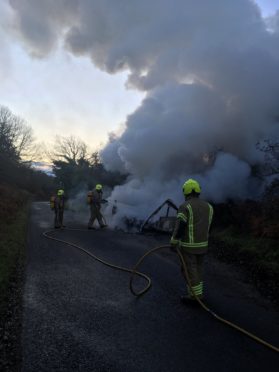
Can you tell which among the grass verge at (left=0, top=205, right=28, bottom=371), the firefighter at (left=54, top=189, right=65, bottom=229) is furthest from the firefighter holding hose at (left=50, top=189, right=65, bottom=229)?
the grass verge at (left=0, top=205, right=28, bottom=371)

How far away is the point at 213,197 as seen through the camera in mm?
12578

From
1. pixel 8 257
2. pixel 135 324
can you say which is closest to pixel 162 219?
pixel 8 257

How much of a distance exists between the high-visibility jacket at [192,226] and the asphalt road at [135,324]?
90 centimetres

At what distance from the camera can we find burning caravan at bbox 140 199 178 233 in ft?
40.6

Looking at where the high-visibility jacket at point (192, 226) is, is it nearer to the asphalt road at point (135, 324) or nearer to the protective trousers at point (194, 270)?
the protective trousers at point (194, 270)

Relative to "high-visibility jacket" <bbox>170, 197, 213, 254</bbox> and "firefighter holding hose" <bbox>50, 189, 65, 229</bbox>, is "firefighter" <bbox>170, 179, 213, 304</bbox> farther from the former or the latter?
"firefighter holding hose" <bbox>50, 189, 65, 229</bbox>

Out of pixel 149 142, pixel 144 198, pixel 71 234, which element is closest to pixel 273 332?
pixel 71 234

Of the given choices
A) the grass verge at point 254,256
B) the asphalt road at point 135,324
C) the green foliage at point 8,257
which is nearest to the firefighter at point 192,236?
the asphalt road at point 135,324

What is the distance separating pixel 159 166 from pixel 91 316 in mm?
11492

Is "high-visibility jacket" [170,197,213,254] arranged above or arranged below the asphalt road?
above

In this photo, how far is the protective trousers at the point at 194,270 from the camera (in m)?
5.27

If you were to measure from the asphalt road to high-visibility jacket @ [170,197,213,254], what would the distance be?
2.95 feet

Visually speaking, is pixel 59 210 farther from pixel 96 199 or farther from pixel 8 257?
pixel 8 257

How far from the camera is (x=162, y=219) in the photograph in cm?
1259
